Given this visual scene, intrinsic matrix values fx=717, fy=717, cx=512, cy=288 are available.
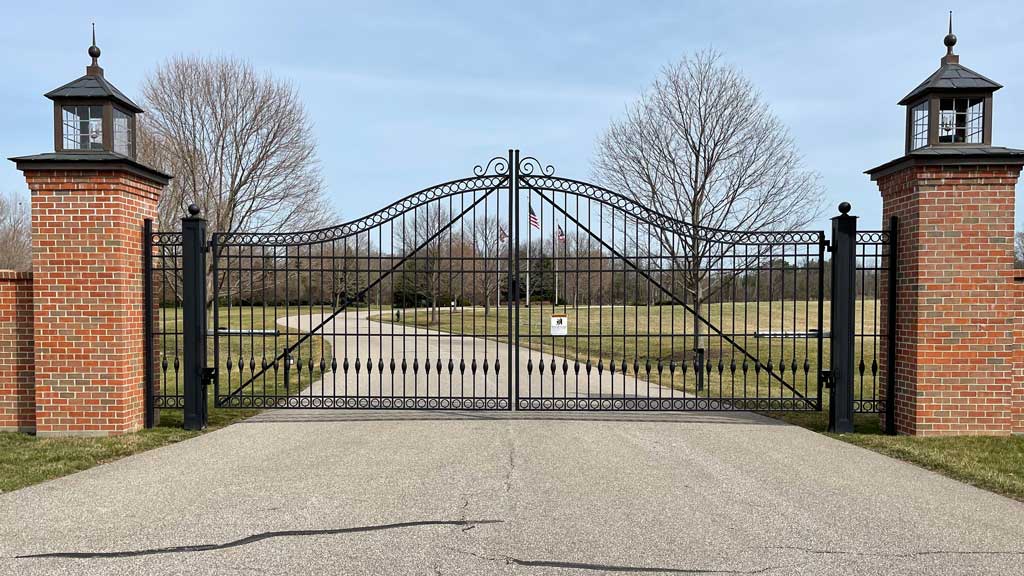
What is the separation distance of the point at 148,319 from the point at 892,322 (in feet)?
28.8

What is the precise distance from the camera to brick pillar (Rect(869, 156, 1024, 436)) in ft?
25.9

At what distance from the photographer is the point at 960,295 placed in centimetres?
794

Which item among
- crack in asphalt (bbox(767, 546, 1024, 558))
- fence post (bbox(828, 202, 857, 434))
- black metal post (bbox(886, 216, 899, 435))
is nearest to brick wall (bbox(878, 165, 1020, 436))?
black metal post (bbox(886, 216, 899, 435))

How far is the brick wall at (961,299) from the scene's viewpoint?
7.89 m

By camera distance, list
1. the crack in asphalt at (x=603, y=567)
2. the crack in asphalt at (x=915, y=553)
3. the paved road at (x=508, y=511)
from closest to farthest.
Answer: the crack in asphalt at (x=603, y=567) → the paved road at (x=508, y=511) → the crack in asphalt at (x=915, y=553)

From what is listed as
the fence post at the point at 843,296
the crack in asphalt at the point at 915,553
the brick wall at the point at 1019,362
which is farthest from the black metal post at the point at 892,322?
the crack in asphalt at the point at 915,553

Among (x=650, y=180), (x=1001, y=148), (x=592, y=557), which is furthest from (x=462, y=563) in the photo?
(x=650, y=180)

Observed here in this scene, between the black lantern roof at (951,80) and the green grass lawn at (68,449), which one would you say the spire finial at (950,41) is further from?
the green grass lawn at (68,449)

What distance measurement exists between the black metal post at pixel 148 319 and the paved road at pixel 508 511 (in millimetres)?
1231

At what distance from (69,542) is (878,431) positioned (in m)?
8.28

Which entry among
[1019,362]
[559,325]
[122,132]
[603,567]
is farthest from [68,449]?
[1019,362]

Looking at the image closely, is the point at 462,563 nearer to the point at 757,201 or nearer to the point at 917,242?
the point at 917,242

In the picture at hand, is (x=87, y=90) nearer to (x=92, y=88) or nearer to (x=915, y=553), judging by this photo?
(x=92, y=88)

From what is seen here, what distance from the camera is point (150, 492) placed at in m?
5.81
